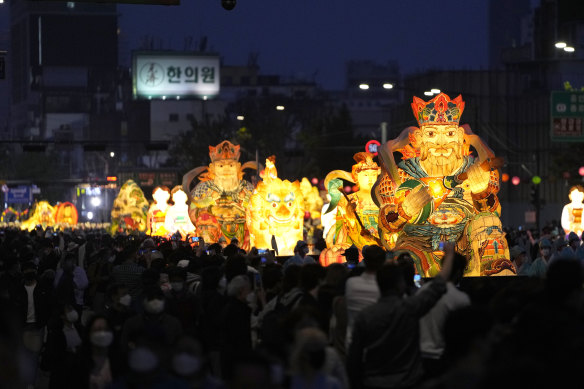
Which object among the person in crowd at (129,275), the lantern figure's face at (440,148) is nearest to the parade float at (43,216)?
the lantern figure's face at (440,148)

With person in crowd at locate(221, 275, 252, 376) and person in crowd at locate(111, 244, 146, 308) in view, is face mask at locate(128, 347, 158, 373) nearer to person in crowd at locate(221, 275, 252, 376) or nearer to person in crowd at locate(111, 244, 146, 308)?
person in crowd at locate(221, 275, 252, 376)

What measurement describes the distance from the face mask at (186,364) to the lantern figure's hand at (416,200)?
16817mm

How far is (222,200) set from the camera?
39.2m

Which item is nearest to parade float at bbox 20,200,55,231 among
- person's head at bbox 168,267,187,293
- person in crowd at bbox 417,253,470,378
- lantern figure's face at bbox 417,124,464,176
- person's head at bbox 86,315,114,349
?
lantern figure's face at bbox 417,124,464,176

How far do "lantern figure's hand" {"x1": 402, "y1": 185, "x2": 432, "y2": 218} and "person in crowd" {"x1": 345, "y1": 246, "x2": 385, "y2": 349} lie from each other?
528 inches

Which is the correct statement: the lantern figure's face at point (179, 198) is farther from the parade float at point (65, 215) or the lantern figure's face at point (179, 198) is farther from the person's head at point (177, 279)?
the parade float at point (65, 215)

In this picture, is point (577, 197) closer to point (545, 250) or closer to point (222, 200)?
point (222, 200)

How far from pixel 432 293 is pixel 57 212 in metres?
74.3

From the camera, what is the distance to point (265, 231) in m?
35.7

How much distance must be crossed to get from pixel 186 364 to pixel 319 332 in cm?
143

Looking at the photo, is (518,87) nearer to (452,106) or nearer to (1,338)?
(452,106)

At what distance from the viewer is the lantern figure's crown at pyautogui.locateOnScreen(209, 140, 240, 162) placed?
40.2m

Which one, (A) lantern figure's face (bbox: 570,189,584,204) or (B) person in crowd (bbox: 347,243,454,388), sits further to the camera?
(A) lantern figure's face (bbox: 570,189,584,204)

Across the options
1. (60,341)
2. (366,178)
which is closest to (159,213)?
(366,178)
